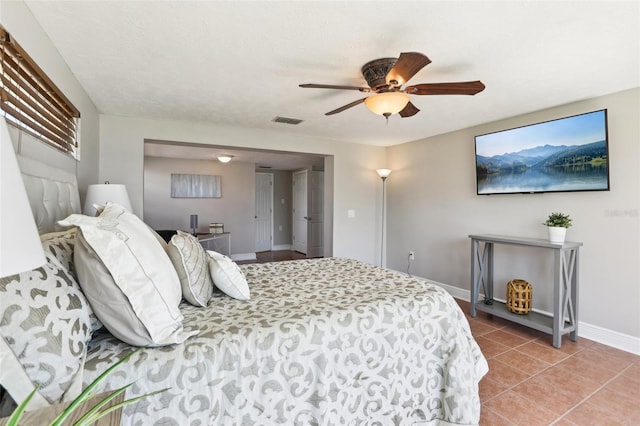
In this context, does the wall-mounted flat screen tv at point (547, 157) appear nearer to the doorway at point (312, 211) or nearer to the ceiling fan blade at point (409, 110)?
the ceiling fan blade at point (409, 110)

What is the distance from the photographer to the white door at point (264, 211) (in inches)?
321

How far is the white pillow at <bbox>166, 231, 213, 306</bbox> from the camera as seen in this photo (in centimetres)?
159

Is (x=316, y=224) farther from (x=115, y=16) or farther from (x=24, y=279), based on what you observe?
(x=24, y=279)

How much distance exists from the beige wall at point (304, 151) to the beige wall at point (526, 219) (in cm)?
38

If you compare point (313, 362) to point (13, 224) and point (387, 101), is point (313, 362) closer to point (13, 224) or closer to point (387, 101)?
point (13, 224)

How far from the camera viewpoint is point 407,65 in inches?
71.0

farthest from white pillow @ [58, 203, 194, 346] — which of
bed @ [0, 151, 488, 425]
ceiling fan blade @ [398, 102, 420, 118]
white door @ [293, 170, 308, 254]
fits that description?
white door @ [293, 170, 308, 254]

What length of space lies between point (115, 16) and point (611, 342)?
449cm

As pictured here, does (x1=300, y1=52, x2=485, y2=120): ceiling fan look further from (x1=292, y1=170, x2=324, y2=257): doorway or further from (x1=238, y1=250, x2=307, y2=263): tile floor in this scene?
(x1=238, y1=250, x2=307, y2=263): tile floor

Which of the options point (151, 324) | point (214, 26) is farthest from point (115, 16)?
point (151, 324)

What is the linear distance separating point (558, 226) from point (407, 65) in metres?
2.27

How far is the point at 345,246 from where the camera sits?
496 cm

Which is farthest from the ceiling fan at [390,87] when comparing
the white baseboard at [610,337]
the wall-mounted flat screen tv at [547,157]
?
the white baseboard at [610,337]

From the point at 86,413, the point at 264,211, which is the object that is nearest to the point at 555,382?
the point at 86,413
